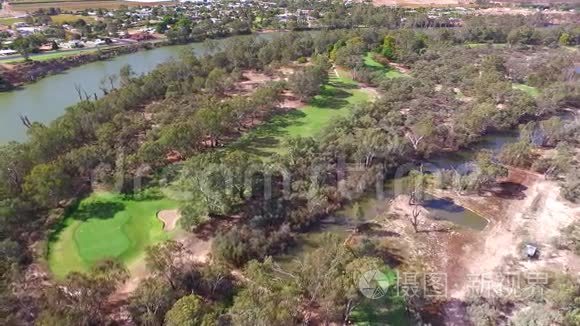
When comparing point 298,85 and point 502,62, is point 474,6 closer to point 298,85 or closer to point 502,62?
point 502,62

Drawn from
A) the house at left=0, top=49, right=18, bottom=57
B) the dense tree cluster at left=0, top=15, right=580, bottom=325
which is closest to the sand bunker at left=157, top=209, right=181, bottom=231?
the dense tree cluster at left=0, top=15, right=580, bottom=325

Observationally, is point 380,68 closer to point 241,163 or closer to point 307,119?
point 307,119

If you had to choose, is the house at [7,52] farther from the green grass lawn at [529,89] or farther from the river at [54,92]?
the green grass lawn at [529,89]

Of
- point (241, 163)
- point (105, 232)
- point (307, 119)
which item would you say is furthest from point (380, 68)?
point (105, 232)

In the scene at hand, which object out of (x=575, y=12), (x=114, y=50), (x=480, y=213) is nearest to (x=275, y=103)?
(x=480, y=213)

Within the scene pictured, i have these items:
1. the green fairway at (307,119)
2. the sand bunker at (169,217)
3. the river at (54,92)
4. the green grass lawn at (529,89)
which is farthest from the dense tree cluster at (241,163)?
the river at (54,92)
